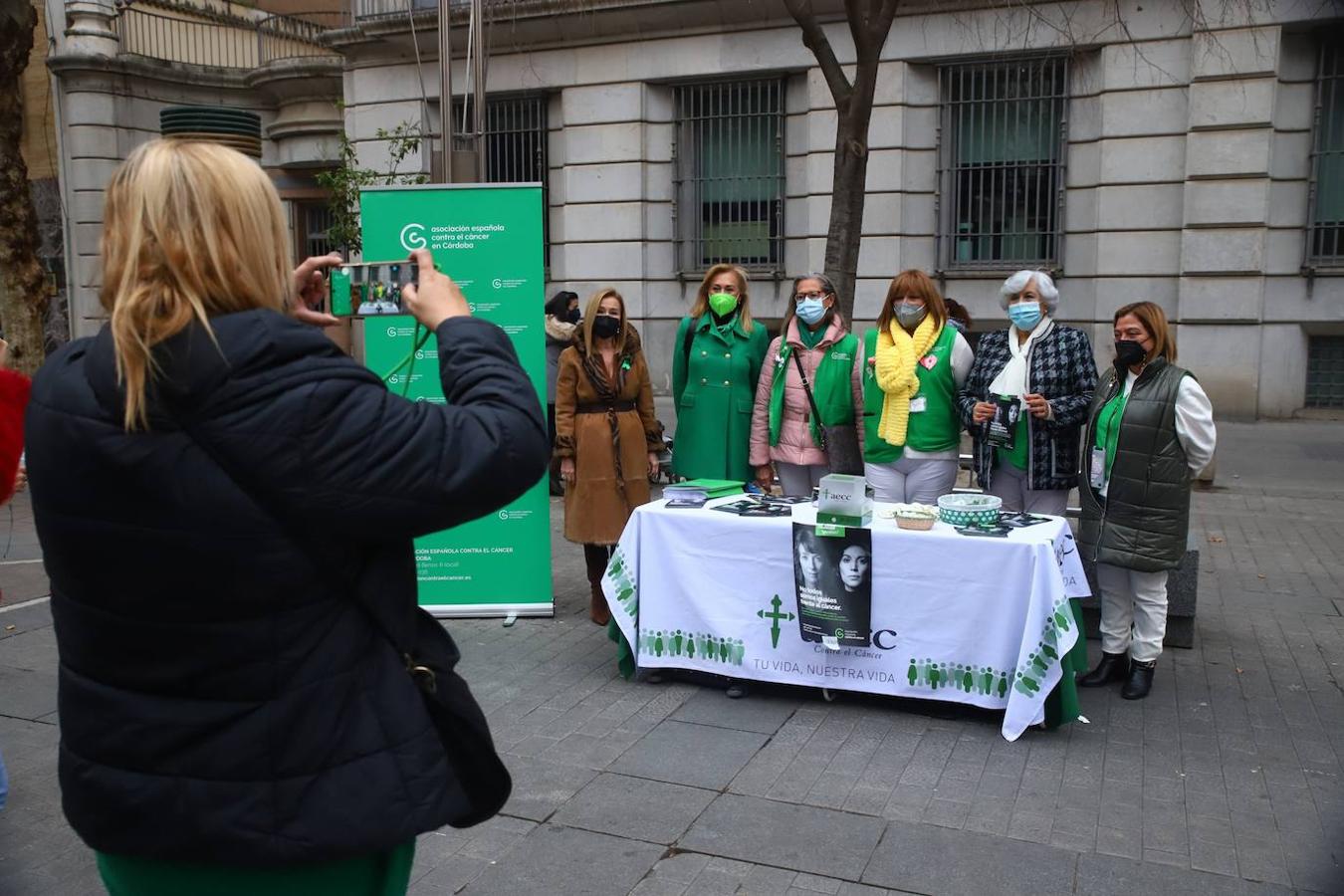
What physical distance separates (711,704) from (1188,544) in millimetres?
2842

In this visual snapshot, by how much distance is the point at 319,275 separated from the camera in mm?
2195

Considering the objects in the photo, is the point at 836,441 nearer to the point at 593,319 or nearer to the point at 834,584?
the point at 593,319

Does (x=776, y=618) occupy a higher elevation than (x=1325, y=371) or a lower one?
lower

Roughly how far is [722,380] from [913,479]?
1.19m

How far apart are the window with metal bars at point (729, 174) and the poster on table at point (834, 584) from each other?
1203 centimetres

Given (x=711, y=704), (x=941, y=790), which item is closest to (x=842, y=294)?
(x=711, y=704)

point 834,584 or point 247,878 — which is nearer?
point 247,878

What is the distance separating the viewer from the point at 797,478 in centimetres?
694

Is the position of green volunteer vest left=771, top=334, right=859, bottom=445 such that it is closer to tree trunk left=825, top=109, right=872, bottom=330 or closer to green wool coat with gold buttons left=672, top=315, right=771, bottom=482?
green wool coat with gold buttons left=672, top=315, right=771, bottom=482

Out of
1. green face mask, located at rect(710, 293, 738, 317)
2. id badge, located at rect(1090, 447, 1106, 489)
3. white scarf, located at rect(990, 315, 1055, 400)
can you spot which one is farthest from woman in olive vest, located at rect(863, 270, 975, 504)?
id badge, located at rect(1090, 447, 1106, 489)

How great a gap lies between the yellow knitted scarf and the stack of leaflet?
93 cm

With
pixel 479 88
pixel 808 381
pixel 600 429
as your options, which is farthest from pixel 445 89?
pixel 808 381

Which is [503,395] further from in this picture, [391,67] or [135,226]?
[391,67]

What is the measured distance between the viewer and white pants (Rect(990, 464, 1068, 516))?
6.24 meters
